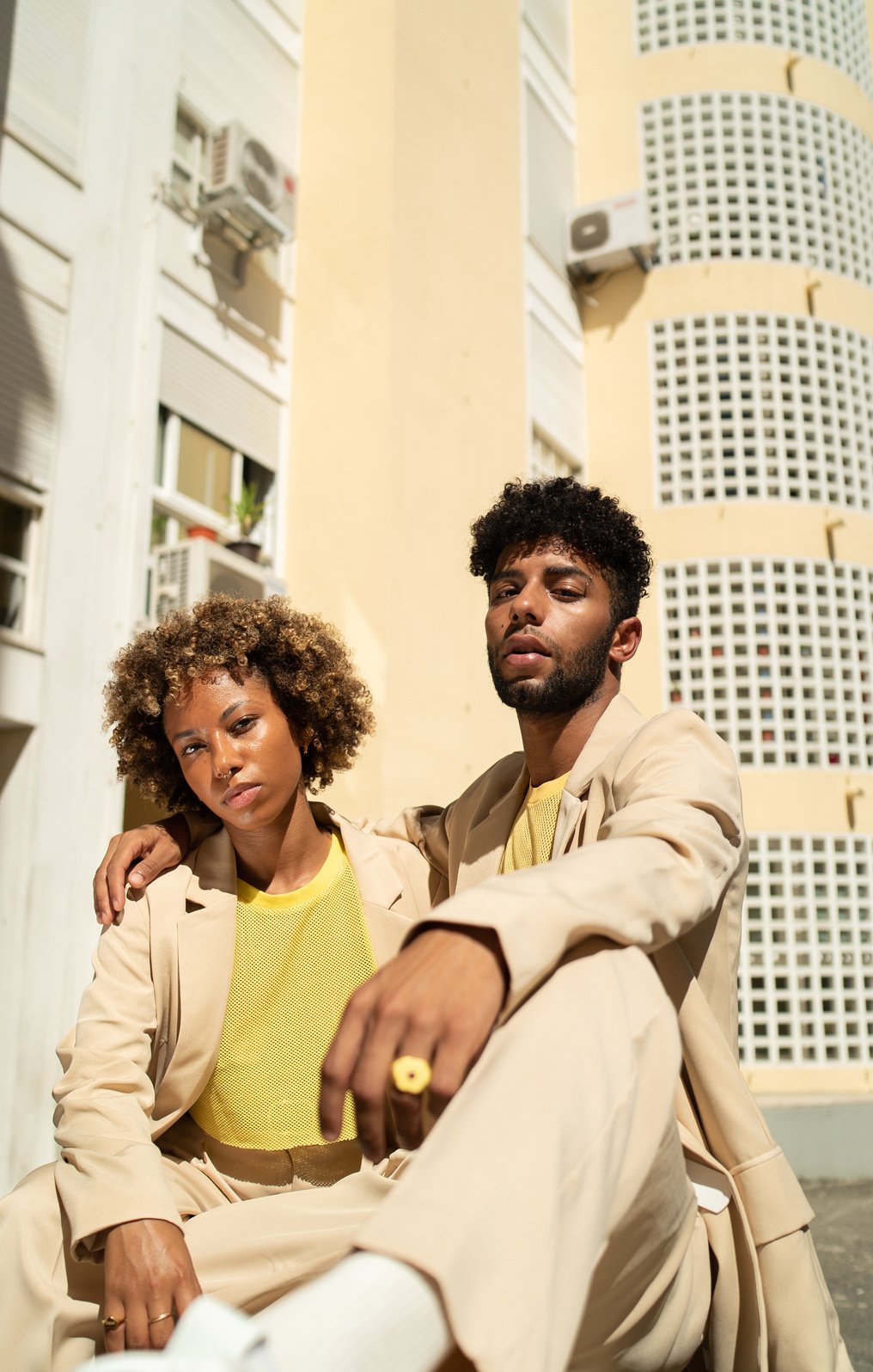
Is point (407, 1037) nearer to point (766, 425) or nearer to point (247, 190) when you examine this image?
point (247, 190)

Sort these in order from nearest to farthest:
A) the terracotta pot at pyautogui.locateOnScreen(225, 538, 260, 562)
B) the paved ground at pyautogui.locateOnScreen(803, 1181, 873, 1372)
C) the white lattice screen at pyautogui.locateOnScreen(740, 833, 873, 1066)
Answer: the paved ground at pyautogui.locateOnScreen(803, 1181, 873, 1372) < the terracotta pot at pyautogui.locateOnScreen(225, 538, 260, 562) < the white lattice screen at pyautogui.locateOnScreen(740, 833, 873, 1066)

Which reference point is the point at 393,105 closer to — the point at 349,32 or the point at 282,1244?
the point at 349,32

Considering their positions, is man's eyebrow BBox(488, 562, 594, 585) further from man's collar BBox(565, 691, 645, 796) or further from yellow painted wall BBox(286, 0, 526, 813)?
yellow painted wall BBox(286, 0, 526, 813)

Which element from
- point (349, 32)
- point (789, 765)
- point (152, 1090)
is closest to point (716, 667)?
point (789, 765)

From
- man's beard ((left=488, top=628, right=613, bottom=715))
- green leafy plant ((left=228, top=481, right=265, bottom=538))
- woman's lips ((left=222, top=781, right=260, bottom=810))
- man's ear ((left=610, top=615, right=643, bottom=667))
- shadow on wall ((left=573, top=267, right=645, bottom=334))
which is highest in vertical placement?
shadow on wall ((left=573, top=267, right=645, bottom=334))

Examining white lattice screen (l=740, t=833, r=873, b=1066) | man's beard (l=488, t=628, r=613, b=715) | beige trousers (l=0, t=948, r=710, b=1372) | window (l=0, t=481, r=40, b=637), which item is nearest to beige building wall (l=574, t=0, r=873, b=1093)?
white lattice screen (l=740, t=833, r=873, b=1066)

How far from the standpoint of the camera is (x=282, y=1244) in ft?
6.04

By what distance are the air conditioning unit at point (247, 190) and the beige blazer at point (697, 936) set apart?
7835 millimetres

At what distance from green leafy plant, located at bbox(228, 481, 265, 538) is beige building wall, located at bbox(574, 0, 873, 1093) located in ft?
14.7

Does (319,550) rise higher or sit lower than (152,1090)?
higher

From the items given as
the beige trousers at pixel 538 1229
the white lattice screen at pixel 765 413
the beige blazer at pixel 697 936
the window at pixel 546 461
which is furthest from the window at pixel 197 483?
the beige trousers at pixel 538 1229

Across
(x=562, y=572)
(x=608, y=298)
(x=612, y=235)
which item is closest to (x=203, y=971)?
(x=562, y=572)

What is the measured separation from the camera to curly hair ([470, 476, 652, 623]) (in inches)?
99.7

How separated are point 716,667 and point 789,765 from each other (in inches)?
47.6
